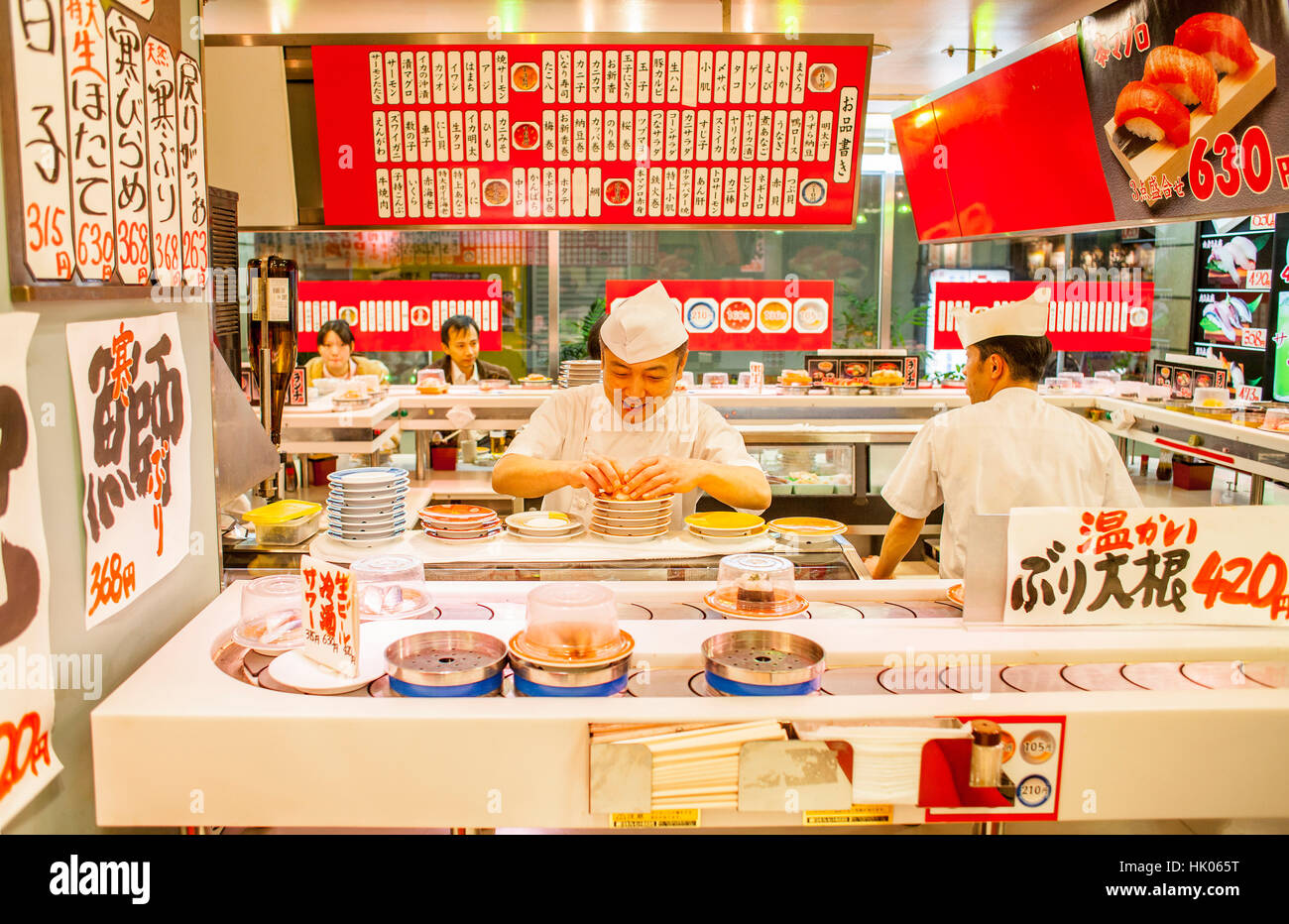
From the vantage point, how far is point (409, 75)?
12.3 ft

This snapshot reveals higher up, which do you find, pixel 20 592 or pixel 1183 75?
pixel 1183 75

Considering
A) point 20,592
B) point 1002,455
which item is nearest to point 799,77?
point 1002,455

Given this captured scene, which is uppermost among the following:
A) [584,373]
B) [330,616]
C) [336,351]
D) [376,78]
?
[376,78]

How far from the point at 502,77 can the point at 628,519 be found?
1912 millimetres

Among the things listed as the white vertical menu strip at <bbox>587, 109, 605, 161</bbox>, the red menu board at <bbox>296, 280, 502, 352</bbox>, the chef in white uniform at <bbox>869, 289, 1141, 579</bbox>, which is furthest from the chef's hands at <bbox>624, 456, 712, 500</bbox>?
the red menu board at <bbox>296, 280, 502, 352</bbox>

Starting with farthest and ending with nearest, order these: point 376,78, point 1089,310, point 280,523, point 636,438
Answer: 1. point 1089,310
2. point 376,78
3. point 636,438
4. point 280,523

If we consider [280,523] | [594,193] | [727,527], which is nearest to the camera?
[280,523]

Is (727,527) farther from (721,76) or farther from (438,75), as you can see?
(438,75)

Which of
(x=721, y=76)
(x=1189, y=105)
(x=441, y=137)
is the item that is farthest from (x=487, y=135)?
(x=1189, y=105)

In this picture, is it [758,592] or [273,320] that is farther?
[273,320]

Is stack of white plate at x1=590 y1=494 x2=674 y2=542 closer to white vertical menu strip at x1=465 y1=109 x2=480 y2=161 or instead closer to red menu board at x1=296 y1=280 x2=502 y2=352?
white vertical menu strip at x1=465 y1=109 x2=480 y2=161
